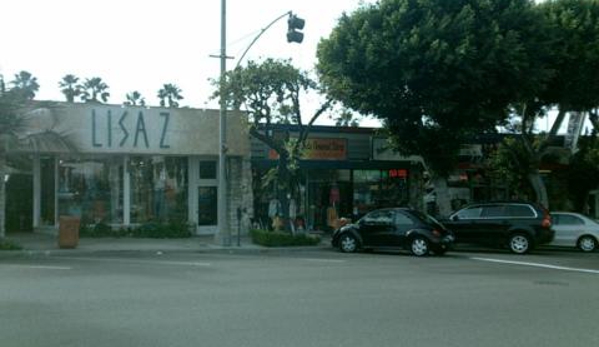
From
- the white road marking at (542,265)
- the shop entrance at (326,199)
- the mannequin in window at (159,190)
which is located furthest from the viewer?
the shop entrance at (326,199)

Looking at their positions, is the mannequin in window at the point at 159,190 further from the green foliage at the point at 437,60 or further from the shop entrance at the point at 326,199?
the green foliage at the point at 437,60

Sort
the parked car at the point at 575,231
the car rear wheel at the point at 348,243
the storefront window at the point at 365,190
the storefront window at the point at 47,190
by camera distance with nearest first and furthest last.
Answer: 1. the car rear wheel at the point at 348,243
2. the parked car at the point at 575,231
3. the storefront window at the point at 47,190
4. the storefront window at the point at 365,190

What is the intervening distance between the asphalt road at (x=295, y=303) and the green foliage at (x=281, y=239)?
507 cm

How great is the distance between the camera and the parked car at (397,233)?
1928cm

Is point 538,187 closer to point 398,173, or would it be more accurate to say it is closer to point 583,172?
point 583,172

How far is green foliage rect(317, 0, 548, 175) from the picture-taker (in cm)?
2098

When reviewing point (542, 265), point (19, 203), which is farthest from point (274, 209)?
point (542, 265)

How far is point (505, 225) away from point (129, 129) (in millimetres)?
13338

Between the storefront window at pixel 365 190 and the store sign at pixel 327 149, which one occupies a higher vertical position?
the store sign at pixel 327 149

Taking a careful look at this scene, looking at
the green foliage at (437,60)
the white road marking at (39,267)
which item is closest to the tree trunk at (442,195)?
the green foliage at (437,60)

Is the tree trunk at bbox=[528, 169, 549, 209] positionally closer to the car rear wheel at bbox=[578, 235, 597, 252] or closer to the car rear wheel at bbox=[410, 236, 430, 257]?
the car rear wheel at bbox=[578, 235, 597, 252]

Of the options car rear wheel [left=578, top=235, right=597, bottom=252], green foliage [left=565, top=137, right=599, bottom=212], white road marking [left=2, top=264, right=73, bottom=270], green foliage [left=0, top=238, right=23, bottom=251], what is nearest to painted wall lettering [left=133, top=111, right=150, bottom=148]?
green foliage [left=0, top=238, right=23, bottom=251]

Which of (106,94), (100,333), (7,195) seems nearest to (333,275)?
(100,333)

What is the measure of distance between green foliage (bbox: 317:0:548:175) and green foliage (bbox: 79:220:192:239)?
7.67 metres
